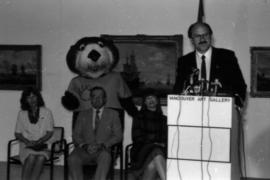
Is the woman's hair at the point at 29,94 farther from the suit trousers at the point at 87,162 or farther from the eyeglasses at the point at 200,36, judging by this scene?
the eyeglasses at the point at 200,36

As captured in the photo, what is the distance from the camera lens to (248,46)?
17.4 feet

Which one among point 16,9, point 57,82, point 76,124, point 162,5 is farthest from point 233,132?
point 16,9

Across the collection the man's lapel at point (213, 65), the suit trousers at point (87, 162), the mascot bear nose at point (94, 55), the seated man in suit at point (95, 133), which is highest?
the mascot bear nose at point (94, 55)

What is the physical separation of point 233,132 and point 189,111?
0.33 meters

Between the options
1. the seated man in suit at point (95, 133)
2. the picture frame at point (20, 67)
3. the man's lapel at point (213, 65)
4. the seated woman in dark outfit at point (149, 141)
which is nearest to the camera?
the man's lapel at point (213, 65)

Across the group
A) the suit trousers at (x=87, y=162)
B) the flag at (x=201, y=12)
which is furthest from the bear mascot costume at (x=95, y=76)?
the flag at (x=201, y=12)

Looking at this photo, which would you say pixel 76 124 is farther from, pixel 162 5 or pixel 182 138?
pixel 182 138

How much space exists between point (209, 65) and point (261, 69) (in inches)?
56.5

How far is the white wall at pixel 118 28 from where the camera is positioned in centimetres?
529

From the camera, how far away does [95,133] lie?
16.2ft

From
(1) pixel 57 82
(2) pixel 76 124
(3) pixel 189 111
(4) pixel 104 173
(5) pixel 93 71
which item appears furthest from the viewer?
(1) pixel 57 82

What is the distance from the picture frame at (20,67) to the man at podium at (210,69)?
2.27m

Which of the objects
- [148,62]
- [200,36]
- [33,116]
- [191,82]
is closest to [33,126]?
[33,116]

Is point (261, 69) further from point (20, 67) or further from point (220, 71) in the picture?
point (20, 67)
